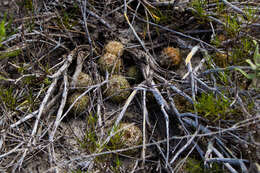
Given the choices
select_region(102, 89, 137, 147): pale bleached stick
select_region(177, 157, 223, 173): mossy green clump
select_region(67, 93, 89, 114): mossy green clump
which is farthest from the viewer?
select_region(67, 93, 89, 114): mossy green clump

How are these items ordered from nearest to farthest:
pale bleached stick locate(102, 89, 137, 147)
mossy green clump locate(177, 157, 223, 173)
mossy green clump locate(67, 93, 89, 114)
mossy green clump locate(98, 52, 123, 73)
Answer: mossy green clump locate(177, 157, 223, 173) < pale bleached stick locate(102, 89, 137, 147) < mossy green clump locate(67, 93, 89, 114) < mossy green clump locate(98, 52, 123, 73)

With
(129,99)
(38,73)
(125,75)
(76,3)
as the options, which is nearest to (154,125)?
(129,99)

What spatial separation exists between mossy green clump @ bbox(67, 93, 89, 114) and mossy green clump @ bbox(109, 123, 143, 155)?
322 mm

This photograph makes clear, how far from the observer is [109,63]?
78.0 inches

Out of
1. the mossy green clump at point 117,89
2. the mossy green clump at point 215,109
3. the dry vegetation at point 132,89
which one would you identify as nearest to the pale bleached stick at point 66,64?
the dry vegetation at point 132,89

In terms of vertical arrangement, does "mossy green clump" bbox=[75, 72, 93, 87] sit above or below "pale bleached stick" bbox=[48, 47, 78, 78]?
below

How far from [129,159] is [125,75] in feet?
2.24

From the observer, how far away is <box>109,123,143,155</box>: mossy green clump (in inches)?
64.1

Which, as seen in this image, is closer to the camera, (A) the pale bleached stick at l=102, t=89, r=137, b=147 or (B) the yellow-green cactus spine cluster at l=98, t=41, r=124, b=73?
(A) the pale bleached stick at l=102, t=89, r=137, b=147

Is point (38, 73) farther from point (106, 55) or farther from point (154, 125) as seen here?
point (154, 125)

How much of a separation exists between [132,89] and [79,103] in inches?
15.8

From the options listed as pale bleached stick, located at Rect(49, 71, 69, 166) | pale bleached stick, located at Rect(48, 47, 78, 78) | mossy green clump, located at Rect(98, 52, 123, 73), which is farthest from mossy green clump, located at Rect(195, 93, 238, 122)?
pale bleached stick, located at Rect(48, 47, 78, 78)

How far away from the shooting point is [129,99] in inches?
70.2

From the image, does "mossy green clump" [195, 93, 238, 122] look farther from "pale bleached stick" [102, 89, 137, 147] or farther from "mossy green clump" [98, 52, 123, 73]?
"mossy green clump" [98, 52, 123, 73]
